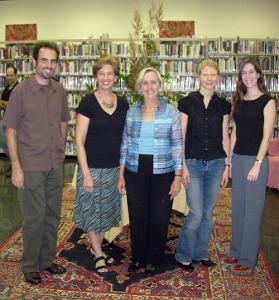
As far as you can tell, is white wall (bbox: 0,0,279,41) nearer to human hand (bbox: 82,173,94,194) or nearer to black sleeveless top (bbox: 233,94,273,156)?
black sleeveless top (bbox: 233,94,273,156)

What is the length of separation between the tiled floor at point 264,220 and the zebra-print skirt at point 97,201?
1.13 metres

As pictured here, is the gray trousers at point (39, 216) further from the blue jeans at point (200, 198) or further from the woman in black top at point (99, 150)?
the blue jeans at point (200, 198)

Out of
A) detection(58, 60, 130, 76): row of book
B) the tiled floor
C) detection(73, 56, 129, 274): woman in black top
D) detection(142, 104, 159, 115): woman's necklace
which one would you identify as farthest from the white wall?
detection(142, 104, 159, 115): woman's necklace

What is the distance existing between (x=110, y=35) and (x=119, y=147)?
6.43 metres

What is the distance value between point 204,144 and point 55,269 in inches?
60.5

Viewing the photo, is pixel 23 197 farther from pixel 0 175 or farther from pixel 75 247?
pixel 0 175

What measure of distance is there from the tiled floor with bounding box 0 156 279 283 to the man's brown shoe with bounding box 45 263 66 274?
81 centimetres

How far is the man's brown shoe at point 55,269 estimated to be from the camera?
2.59 meters

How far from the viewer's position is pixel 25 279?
2.48 metres

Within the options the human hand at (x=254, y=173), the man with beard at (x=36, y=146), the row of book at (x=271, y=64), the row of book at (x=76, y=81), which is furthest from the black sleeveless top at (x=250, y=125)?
the row of book at (x=76, y=81)

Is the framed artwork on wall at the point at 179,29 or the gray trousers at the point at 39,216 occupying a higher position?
the framed artwork on wall at the point at 179,29

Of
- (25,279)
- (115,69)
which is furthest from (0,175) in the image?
(115,69)

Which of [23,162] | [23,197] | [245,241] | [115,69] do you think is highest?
[115,69]

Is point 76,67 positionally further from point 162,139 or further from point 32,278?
point 32,278
